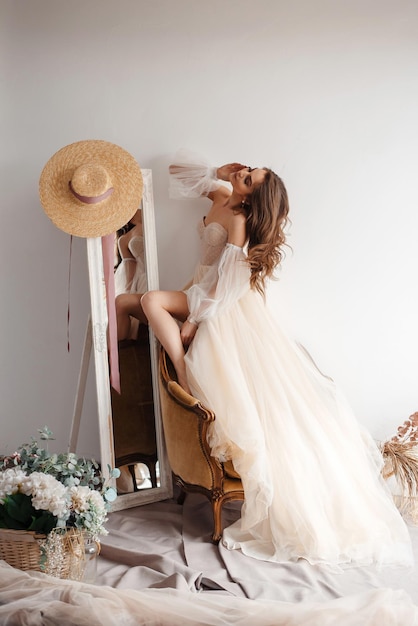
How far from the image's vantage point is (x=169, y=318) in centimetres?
321

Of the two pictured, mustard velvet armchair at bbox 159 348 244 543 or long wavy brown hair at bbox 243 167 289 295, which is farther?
long wavy brown hair at bbox 243 167 289 295

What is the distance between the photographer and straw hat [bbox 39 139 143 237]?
10.5 feet

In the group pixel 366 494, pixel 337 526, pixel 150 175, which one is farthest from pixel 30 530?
pixel 150 175

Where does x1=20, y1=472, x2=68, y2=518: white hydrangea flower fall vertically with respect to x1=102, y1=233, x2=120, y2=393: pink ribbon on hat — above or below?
below

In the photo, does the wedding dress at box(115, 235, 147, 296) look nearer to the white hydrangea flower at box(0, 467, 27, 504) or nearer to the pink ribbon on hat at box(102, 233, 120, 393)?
the pink ribbon on hat at box(102, 233, 120, 393)

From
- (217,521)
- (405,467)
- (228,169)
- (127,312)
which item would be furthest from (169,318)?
(405,467)

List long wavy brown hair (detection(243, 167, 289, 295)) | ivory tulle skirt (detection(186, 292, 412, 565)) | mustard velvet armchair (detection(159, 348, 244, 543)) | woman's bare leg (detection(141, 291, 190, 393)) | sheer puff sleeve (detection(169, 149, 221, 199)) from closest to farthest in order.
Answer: ivory tulle skirt (detection(186, 292, 412, 565)), mustard velvet armchair (detection(159, 348, 244, 543)), woman's bare leg (detection(141, 291, 190, 393)), long wavy brown hair (detection(243, 167, 289, 295)), sheer puff sleeve (detection(169, 149, 221, 199))

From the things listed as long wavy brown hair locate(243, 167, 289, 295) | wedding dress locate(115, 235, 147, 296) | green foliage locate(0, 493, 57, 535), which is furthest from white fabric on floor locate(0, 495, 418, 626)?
long wavy brown hair locate(243, 167, 289, 295)

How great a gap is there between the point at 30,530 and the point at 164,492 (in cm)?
108

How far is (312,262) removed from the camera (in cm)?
358

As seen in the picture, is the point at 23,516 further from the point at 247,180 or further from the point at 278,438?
the point at 247,180

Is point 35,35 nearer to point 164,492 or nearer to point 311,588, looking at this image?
point 164,492

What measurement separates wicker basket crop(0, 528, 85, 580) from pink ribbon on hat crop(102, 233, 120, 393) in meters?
1.03

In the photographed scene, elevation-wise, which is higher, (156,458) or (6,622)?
(156,458)
